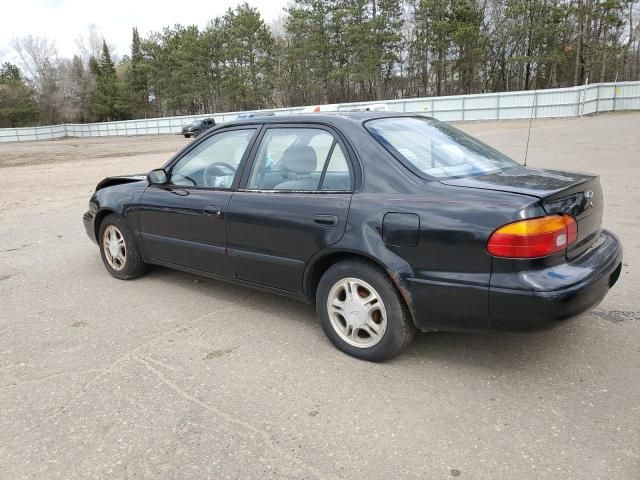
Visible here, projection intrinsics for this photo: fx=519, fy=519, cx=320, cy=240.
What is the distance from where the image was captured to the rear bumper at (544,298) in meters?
2.63

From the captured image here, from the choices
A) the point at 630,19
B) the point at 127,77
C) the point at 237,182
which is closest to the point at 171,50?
the point at 127,77

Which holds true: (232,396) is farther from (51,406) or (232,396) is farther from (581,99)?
(581,99)

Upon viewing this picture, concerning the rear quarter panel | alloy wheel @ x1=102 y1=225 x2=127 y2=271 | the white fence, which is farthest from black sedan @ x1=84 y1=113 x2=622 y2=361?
the white fence

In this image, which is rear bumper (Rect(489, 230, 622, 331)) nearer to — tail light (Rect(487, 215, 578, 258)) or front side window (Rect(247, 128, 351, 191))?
tail light (Rect(487, 215, 578, 258))

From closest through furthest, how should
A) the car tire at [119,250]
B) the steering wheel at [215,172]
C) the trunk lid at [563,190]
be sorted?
the trunk lid at [563,190]
the steering wheel at [215,172]
the car tire at [119,250]

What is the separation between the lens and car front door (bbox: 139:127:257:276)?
3.99 meters

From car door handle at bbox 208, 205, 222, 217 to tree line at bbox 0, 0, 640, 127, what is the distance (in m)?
41.0

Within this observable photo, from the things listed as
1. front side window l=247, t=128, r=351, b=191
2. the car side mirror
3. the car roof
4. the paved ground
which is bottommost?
the paved ground

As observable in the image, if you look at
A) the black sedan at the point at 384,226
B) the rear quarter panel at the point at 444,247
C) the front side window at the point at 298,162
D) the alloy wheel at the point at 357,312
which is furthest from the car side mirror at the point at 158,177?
the rear quarter panel at the point at 444,247

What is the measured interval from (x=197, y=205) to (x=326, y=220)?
1312 millimetres

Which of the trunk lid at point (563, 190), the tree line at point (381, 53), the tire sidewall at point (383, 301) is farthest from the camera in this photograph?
the tree line at point (381, 53)

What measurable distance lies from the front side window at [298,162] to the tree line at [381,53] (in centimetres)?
4086

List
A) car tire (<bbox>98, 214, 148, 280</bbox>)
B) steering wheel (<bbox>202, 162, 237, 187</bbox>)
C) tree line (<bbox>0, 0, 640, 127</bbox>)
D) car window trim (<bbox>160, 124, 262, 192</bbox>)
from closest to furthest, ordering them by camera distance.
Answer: car window trim (<bbox>160, 124, 262, 192</bbox>), steering wheel (<bbox>202, 162, 237, 187</bbox>), car tire (<bbox>98, 214, 148, 280</bbox>), tree line (<bbox>0, 0, 640, 127</bbox>)

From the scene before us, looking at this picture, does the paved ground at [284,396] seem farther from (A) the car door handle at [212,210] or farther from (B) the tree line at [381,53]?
(B) the tree line at [381,53]
